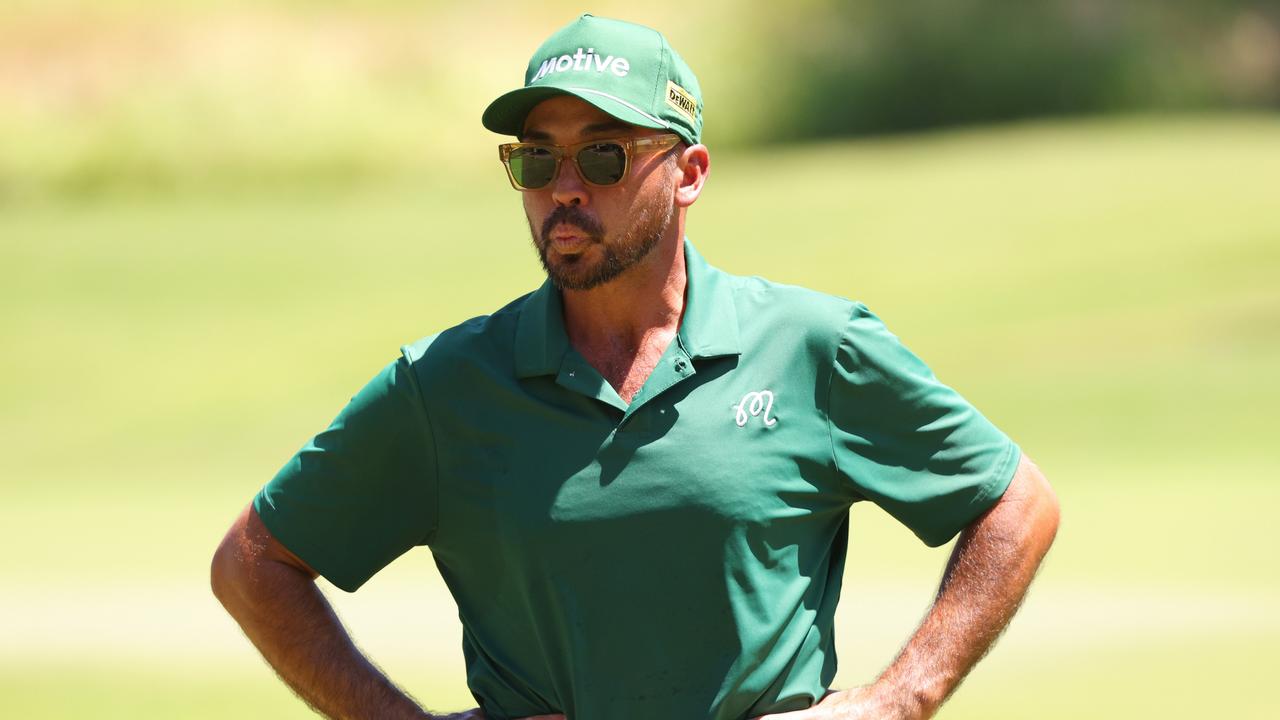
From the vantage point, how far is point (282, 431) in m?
17.9

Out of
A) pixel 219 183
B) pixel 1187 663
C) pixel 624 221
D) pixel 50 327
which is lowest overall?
pixel 1187 663

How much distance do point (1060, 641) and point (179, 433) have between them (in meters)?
11.6

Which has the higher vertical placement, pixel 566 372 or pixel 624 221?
pixel 624 221

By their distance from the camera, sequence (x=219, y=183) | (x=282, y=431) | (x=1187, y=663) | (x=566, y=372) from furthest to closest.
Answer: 1. (x=219, y=183)
2. (x=282, y=431)
3. (x=1187, y=663)
4. (x=566, y=372)

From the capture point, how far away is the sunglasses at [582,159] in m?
3.23

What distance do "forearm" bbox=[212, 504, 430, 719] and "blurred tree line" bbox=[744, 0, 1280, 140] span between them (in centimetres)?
2978

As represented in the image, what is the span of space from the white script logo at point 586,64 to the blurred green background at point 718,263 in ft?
15.6

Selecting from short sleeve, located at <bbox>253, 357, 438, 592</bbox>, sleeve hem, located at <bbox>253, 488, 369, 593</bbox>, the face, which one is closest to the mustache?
A: the face

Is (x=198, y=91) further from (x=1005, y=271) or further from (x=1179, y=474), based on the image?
(x=1179, y=474)

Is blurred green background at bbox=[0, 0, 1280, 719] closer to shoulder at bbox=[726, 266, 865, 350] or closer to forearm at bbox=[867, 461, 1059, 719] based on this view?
forearm at bbox=[867, 461, 1059, 719]

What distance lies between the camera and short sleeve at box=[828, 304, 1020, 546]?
10.3 ft

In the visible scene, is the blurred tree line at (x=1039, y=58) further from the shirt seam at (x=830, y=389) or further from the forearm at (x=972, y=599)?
the shirt seam at (x=830, y=389)

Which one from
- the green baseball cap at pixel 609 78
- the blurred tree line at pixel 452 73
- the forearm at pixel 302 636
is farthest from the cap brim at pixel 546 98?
the blurred tree line at pixel 452 73

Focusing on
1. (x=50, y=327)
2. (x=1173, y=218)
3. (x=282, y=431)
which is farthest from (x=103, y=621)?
(x=1173, y=218)
